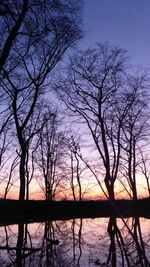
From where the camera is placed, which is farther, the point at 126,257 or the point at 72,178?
the point at 72,178

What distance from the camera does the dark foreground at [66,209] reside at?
23.8 m

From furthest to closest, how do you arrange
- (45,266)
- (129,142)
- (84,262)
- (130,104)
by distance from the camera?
1. (129,142)
2. (130,104)
3. (84,262)
4. (45,266)

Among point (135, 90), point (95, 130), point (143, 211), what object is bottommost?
point (143, 211)

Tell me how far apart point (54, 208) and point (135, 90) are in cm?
1683

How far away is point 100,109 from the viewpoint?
20109mm

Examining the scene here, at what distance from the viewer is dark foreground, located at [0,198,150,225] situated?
2380 centimetres

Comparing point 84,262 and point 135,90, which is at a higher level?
point 135,90

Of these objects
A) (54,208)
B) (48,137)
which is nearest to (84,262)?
(54,208)

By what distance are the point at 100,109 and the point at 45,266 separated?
50.9 feet

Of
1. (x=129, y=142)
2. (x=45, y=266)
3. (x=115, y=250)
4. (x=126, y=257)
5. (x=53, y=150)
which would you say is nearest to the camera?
(x=45, y=266)

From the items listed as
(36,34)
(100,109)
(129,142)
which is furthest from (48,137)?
(36,34)

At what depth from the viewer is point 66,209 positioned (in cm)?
3247

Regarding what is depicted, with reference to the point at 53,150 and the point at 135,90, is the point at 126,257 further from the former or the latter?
the point at 53,150

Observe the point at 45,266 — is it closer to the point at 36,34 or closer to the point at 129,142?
the point at 36,34
